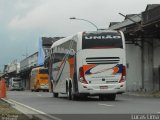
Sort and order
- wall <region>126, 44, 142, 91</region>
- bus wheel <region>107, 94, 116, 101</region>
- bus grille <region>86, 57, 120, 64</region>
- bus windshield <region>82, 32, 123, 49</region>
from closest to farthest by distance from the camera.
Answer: bus grille <region>86, 57, 120, 64</region> → bus windshield <region>82, 32, 123, 49</region> → bus wheel <region>107, 94, 116, 101</region> → wall <region>126, 44, 142, 91</region>

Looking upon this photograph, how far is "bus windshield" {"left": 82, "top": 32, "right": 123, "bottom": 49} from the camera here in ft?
93.3

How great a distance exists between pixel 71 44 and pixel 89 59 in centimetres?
202

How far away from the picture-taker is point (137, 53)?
55.5 metres

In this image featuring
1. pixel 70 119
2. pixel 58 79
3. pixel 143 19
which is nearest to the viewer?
pixel 70 119

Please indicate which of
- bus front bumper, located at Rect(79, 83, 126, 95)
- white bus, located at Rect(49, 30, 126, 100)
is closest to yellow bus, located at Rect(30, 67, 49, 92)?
white bus, located at Rect(49, 30, 126, 100)

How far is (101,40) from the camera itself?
28.5 m

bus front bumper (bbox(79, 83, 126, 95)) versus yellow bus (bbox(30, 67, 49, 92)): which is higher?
yellow bus (bbox(30, 67, 49, 92))

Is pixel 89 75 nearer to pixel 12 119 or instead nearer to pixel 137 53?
pixel 12 119

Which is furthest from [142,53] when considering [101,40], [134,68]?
→ [101,40]

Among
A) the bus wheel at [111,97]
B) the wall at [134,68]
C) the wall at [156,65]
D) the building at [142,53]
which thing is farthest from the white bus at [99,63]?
the wall at [134,68]

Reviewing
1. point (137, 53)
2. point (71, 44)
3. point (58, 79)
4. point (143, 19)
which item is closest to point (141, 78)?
point (137, 53)

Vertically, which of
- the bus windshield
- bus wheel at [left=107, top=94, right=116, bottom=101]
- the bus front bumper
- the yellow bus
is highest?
the bus windshield

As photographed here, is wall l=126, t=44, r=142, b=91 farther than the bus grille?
Yes

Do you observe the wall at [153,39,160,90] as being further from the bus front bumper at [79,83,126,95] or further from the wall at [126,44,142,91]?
the bus front bumper at [79,83,126,95]
